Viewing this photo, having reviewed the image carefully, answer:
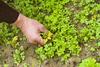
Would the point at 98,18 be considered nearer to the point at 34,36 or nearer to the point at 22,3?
the point at 34,36

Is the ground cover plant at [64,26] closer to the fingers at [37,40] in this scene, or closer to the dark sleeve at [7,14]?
the fingers at [37,40]

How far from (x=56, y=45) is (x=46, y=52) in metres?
0.15

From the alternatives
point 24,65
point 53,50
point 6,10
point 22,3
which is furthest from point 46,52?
point 22,3

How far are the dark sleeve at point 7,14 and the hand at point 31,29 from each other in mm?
68

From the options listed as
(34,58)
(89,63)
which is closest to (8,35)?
(34,58)

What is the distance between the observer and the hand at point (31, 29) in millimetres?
3750

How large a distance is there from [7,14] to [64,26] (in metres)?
0.75

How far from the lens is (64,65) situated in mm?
3709

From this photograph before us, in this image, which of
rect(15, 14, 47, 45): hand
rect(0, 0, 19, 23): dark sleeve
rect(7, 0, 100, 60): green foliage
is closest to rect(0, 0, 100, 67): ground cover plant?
rect(7, 0, 100, 60): green foliage

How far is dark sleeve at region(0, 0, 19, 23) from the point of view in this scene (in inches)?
145

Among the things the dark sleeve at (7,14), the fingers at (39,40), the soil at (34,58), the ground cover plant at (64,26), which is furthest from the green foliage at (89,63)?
the dark sleeve at (7,14)

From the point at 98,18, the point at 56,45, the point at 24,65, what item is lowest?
the point at 24,65

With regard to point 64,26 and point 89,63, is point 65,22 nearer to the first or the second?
point 64,26

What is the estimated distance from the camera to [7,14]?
12.3 feet
